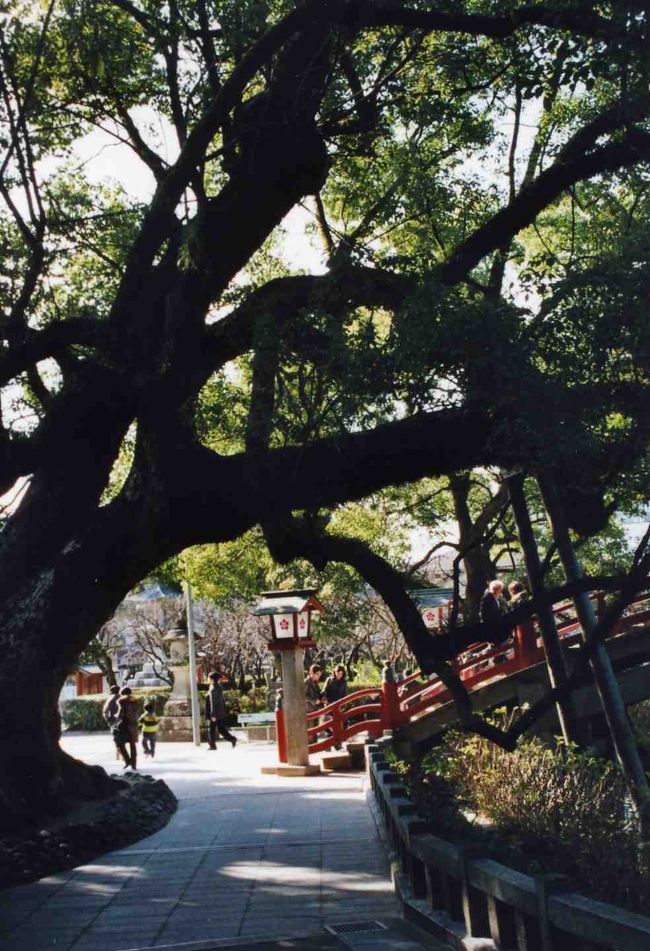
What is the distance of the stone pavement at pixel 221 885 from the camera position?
869 cm

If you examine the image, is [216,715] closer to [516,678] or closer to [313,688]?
[313,688]

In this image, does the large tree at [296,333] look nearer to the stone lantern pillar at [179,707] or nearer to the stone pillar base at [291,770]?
the stone pillar base at [291,770]

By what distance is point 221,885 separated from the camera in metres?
10.6

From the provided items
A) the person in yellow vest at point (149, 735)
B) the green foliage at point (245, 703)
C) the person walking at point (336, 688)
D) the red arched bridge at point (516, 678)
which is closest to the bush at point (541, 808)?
the red arched bridge at point (516, 678)

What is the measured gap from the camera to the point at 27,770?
43.8 ft

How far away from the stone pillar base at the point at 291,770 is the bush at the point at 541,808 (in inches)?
224

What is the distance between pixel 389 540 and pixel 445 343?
A: 69.7 ft

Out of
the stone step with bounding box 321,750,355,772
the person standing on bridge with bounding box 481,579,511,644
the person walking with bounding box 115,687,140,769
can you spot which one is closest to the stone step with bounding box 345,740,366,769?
the stone step with bounding box 321,750,355,772

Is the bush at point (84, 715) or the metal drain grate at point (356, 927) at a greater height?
the bush at point (84, 715)

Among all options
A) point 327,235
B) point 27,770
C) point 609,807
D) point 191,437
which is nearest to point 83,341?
point 191,437

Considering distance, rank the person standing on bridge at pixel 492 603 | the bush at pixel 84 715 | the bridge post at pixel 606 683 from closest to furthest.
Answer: the bridge post at pixel 606 683
the person standing on bridge at pixel 492 603
the bush at pixel 84 715

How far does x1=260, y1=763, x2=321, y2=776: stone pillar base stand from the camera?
20984 millimetres

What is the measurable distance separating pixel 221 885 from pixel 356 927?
2.51 m

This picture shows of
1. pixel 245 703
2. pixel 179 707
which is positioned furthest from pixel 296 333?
pixel 245 703
